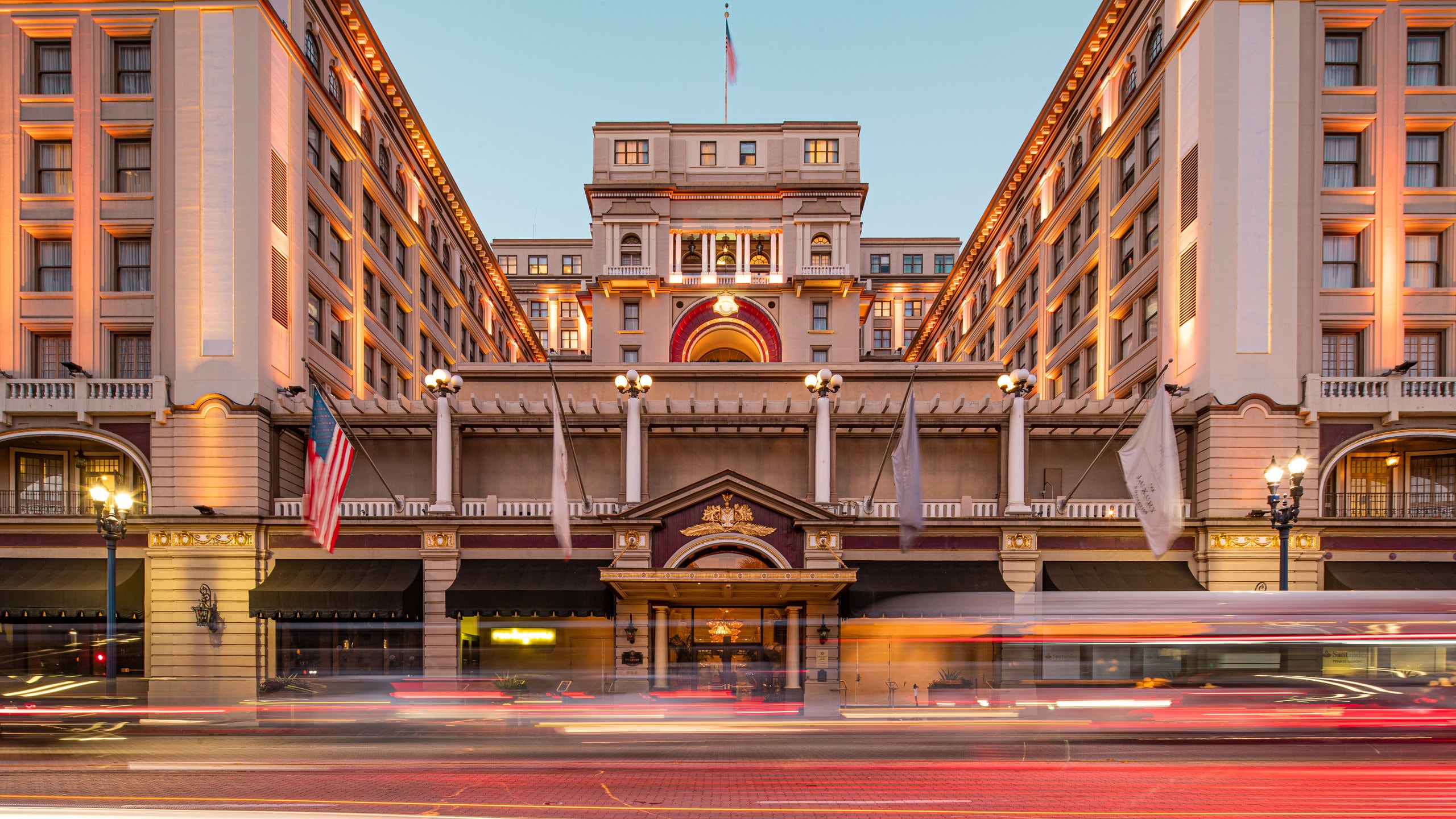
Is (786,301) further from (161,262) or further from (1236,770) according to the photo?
(1236,770)

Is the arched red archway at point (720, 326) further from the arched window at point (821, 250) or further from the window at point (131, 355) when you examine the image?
the window at point (131, 355)

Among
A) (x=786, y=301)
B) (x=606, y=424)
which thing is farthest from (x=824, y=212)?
(x=606, y=424)

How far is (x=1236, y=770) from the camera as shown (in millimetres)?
12805

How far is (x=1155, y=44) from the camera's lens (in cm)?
3272

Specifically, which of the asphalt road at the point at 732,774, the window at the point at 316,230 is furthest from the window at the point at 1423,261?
the window at the point at 316,230

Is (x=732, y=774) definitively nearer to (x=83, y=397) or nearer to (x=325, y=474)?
(x=325, y=474)

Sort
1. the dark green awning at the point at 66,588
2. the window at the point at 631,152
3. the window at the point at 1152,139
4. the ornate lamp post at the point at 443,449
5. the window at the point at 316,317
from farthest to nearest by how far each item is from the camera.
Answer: the window at the point at 631,152 → the window at the point at 316,317 → the window at the point at 1152,139 → the ornate lamp post at the point at 443,449 → the dark green awning at the point at 66,588

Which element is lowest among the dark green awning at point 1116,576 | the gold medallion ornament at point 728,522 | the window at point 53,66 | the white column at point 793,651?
the white column at point 793,651

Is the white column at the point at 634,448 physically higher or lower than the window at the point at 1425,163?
lower

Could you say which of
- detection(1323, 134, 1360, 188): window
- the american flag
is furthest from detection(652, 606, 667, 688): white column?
detection(1323, 134, 1360, 188): window

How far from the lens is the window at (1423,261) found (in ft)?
90.9

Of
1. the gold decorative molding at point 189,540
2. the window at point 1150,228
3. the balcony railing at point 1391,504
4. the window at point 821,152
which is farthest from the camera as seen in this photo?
the window at point 821,152

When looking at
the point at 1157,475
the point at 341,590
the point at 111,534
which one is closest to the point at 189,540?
the point at 111,534

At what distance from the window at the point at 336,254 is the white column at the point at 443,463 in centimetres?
1054
